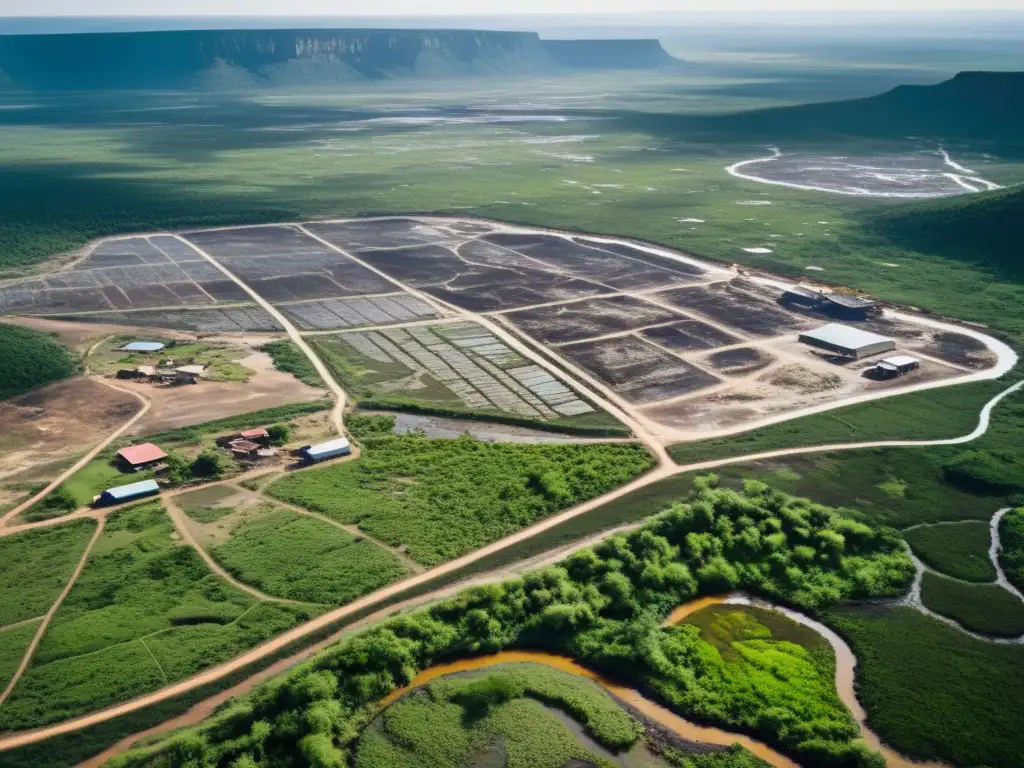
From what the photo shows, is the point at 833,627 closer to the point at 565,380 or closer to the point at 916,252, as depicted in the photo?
the point at 565,380

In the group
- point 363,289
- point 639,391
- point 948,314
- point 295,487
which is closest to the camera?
point 295,487

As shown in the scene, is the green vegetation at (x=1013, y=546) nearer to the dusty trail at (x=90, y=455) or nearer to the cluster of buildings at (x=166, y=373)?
the dusty trail at (x=90, y=455)

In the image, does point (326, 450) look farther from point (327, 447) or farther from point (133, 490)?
point (133, 490)

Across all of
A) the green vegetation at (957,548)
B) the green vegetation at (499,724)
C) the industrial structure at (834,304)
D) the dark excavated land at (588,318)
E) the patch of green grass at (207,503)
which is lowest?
the green vegetation at (499,724)

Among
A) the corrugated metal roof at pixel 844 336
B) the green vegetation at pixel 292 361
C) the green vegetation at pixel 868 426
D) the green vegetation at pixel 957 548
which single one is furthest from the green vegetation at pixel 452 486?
the corrugated metal roof at pixel 844 336

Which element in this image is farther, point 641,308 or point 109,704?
point 641,308

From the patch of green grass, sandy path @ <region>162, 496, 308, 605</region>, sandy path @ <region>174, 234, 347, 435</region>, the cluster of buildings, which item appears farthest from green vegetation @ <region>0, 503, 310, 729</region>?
the cluster of buildings

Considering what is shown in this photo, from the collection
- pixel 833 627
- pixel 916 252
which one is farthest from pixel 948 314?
pixel 833 627
